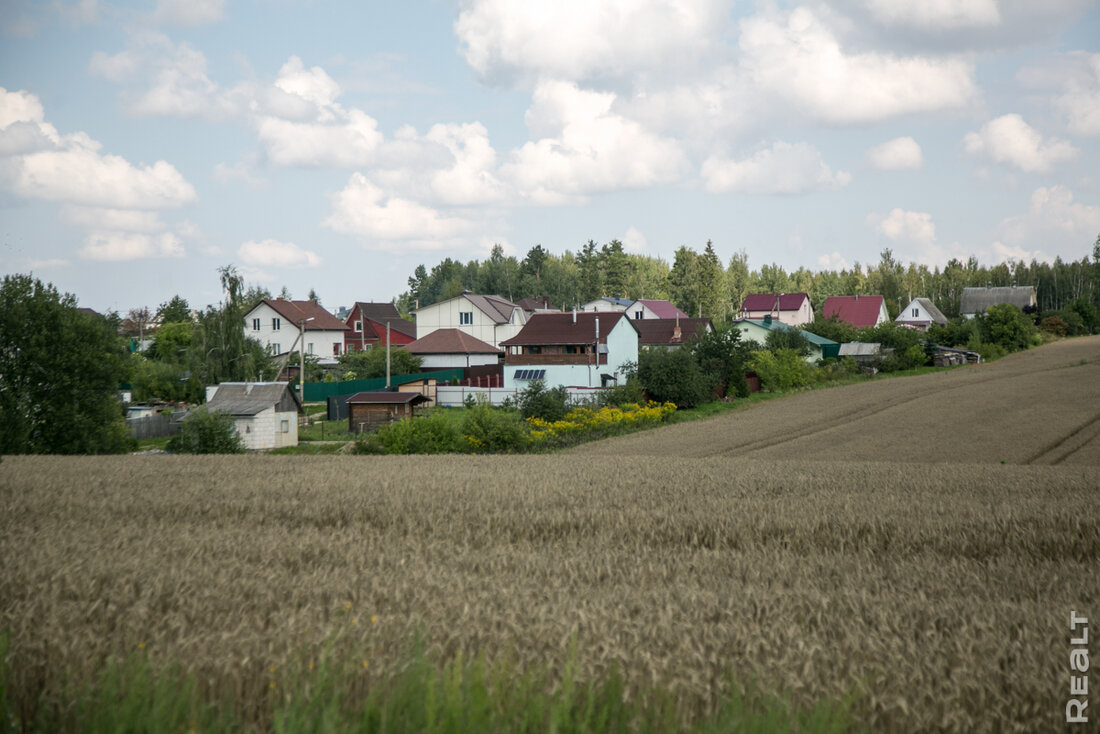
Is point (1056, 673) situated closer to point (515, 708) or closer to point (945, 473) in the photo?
point (515, 708)

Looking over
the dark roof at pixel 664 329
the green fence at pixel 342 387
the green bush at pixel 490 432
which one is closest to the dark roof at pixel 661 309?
the dark roof at pixel 664 329

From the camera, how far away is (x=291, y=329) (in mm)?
87438

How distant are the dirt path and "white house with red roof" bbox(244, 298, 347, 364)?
55.1m

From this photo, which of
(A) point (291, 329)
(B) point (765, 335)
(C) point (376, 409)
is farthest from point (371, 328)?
(C) point (376, 409)

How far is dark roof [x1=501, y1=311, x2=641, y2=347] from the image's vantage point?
6272 centimetres

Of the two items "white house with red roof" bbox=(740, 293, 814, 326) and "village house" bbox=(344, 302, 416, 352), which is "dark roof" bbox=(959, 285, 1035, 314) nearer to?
"white house with red roof" bbox=(740, 293, 814, 326)

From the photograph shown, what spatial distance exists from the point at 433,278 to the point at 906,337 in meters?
122

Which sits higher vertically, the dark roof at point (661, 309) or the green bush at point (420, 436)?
the dark roof at point (661, 309)

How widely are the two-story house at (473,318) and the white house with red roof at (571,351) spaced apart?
25155 mm

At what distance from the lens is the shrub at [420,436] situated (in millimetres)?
35281

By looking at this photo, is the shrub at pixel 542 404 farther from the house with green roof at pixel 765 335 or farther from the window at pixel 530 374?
the house with green roof at pixel 765 335

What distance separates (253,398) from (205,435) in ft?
24.7

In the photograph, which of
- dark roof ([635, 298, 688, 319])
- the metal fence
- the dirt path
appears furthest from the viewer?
dark roof ([635, 298, 688, 319])

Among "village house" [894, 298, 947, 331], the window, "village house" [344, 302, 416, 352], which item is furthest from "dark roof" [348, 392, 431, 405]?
"village house" [894, 298, 947, 331]
